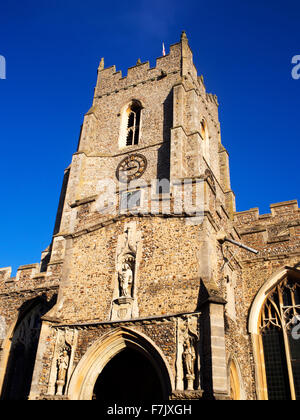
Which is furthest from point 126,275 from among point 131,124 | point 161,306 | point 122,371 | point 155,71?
point 155,71

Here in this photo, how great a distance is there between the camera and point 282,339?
41.0ft

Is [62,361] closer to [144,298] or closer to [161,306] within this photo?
[144,298]

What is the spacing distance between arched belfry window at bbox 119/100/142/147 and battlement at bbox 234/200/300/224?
7.72 metres

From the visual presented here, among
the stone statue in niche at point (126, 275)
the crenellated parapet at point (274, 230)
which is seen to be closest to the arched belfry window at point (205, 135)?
the crenellated parapet at point (274, 230)

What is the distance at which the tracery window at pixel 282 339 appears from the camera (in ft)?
39.0

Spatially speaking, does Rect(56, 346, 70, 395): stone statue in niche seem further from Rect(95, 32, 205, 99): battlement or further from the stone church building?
Rect(95, 32, 205, 99): battlement

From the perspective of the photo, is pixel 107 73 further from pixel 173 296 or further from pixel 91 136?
pixel 173 296

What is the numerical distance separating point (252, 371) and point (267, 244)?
4.42 m

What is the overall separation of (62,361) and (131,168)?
11672 millimetres

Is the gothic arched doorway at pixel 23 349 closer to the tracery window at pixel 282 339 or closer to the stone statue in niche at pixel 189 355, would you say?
the stone statue in niche at pixel 189 355

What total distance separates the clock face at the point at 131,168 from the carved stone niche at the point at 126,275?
812cm

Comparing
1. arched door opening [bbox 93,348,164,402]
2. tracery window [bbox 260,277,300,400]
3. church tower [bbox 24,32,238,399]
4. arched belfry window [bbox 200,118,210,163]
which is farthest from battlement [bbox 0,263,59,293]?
arched belfry window [bbox 200,118,210,163]

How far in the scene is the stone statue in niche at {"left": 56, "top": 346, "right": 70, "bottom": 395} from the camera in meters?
10.4
